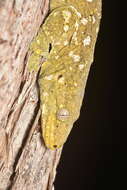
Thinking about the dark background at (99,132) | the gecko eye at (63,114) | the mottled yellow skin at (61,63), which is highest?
the mottled yellow skin at (61,63)

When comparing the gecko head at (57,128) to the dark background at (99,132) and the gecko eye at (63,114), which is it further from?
the dark background at (99,132)

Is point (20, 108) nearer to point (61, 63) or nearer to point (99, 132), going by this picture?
point (61, 63)

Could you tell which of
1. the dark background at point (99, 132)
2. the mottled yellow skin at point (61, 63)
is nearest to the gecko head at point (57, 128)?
the mottled yellow skin at point (61, 63)

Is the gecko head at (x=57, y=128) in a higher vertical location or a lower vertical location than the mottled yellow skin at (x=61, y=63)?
lower

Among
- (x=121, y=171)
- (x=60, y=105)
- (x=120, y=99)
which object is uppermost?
(x=60, y=105)

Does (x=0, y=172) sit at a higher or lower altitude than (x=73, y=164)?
higher

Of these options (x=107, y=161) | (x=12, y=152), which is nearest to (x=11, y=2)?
(x=12, y=152)

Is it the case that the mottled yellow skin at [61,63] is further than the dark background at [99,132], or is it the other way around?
the dark background at [99,132]

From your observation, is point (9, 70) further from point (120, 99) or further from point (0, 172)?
point (120, 99)
